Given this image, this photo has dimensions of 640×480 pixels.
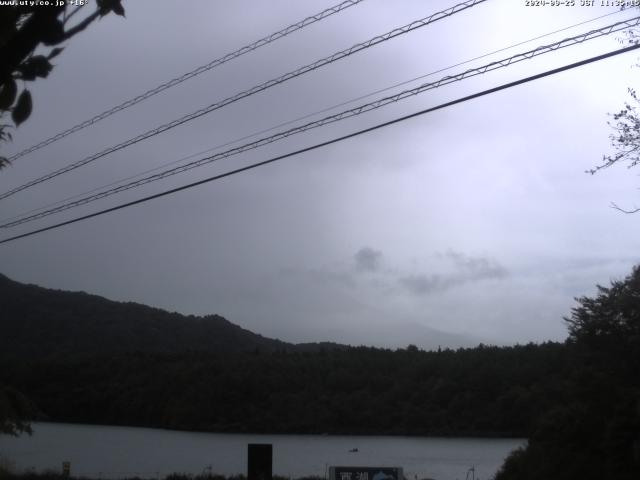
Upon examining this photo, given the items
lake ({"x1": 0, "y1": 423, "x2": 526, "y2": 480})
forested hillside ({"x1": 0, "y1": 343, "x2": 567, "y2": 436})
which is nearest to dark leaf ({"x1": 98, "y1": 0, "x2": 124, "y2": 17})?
lake ({"x1": 0, "y1": 423, "x2": 526, "y2": 480})

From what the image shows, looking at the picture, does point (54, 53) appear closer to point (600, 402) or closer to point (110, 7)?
point (110, 7)

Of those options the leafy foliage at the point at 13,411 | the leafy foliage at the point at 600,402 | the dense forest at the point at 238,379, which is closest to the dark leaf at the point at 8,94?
the leafy foliage at the point at 13,411

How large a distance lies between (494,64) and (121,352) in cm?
6706

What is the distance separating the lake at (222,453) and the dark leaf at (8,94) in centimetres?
3398

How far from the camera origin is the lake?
41281mm

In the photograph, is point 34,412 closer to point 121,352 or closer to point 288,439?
point 288,439

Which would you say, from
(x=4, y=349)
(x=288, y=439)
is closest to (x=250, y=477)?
(x=288, y=439)

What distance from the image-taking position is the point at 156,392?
252 feet

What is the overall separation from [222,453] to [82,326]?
26.3 m

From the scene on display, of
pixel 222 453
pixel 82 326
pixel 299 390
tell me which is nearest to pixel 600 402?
pixel 222 453

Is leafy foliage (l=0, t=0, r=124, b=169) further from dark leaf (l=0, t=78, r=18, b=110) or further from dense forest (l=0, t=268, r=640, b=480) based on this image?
dense forest (l=0, t=268, r=640, b=480)

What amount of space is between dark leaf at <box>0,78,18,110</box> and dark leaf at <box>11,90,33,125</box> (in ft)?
0.12

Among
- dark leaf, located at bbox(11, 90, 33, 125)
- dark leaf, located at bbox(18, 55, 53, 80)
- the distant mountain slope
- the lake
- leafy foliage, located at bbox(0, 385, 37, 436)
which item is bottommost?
the lake

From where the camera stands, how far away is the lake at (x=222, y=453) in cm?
4128
